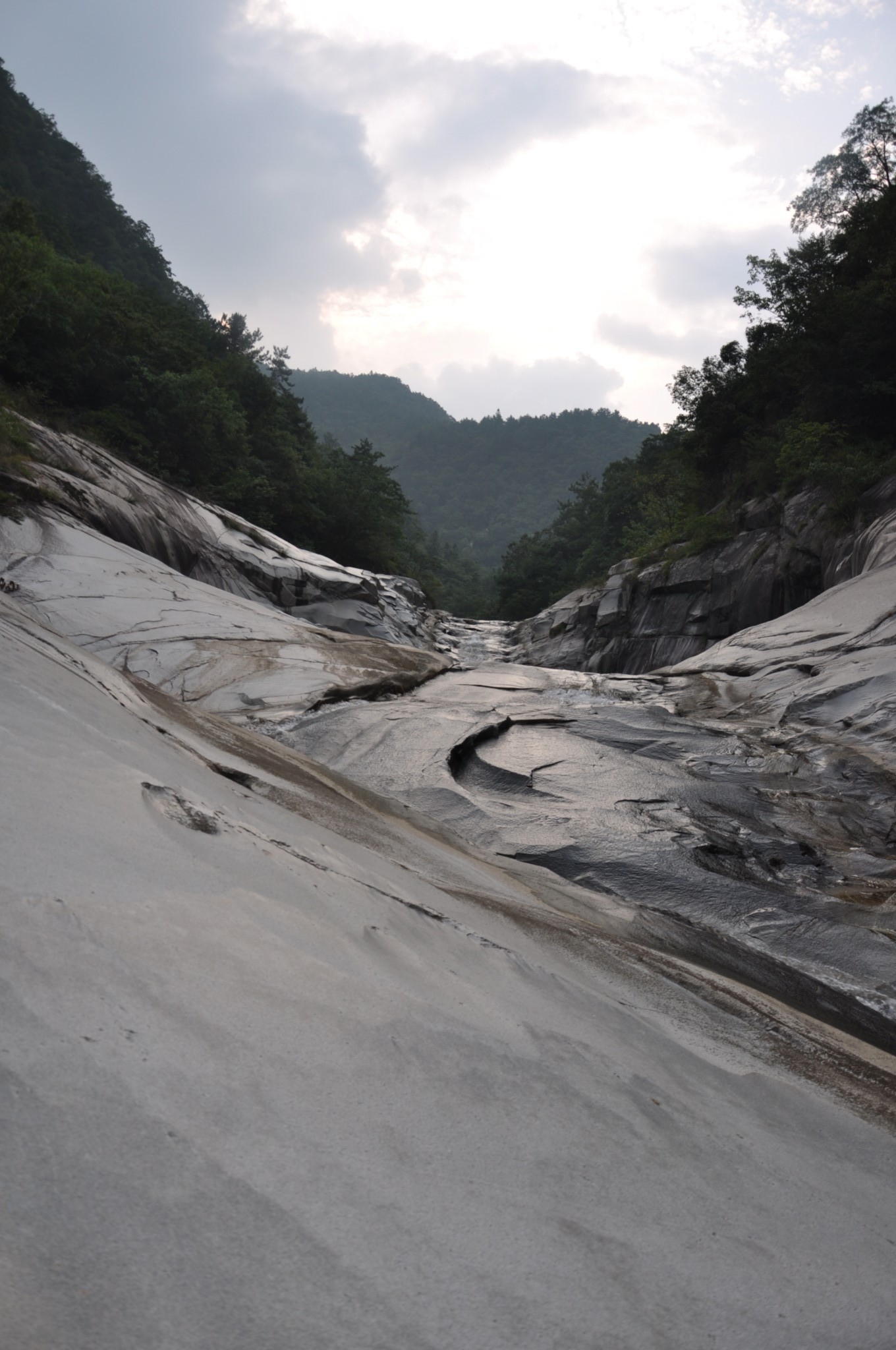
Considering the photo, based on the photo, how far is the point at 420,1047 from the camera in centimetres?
161

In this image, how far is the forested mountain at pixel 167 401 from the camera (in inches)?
595

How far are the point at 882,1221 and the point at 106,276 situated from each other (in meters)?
29.5

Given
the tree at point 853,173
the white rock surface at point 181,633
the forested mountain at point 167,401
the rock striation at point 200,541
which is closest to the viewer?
the white rock surface at point 181,633

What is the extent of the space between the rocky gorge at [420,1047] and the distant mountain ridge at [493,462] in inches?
3212

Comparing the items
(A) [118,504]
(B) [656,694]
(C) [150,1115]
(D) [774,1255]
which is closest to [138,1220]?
(C) [150,1115]

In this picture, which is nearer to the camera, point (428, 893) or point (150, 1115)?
point (150, 1115)

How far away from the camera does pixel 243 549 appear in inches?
543

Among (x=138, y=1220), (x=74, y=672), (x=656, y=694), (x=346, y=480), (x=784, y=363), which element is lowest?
(x=138, y=1220)

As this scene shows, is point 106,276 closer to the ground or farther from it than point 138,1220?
farther from it

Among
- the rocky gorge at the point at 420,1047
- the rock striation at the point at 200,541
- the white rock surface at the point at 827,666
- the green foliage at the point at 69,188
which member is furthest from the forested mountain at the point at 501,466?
the rocky gorge at the point at 420,1047

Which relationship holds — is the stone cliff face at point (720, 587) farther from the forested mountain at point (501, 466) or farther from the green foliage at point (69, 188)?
the forested mountain at point (501, 466)

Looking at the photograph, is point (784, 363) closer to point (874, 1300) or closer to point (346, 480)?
point (346, 480)

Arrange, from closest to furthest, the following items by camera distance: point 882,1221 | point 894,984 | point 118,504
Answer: point 882,1221 < point 894,984 < point 118,504

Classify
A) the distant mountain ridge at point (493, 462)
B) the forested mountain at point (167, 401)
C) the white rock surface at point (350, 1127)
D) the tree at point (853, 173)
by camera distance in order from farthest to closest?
the distant mountain ridge at point (493, 462) < the tree at point (853, 173) < the forested mountain at point (167, 401) < the white rock surface at point (350, 1127)
